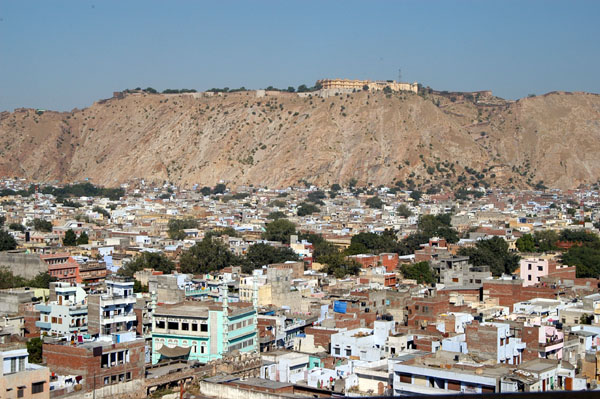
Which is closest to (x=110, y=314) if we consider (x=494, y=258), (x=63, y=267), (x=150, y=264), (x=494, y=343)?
(x=494, y=343)

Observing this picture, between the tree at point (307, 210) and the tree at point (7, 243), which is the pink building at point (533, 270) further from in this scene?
the tree at point (307, 210)

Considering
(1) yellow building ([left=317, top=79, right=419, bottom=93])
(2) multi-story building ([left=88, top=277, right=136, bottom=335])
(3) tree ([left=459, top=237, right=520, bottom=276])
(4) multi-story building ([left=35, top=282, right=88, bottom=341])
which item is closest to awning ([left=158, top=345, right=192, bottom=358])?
(2) multi-story building ([left=88, top=277, right=136, bottom=335])

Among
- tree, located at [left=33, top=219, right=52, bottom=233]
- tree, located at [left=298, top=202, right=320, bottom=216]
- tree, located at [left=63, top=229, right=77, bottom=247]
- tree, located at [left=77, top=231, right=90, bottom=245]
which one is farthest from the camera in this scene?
tree, located at [left=298, top=202, right=320, bottom=216]

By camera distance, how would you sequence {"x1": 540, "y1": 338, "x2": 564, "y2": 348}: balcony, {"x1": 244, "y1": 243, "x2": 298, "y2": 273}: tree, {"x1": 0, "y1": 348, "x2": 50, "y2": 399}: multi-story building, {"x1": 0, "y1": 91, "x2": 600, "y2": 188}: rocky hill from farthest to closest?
1. {"x1": 0, "y1": 91, "x2": 600, "y2": 188}: rocky hill
2. {"x1": 244, "y1": 243, "x2": 298, "y2": 273}: tree
3. {"x1": 540, "y1": 338, "x2": 564, "y2": 348}: balcony
4. {"x1": 0, "y1": 348, "x2": 50, "y2": 399}: multi-story building

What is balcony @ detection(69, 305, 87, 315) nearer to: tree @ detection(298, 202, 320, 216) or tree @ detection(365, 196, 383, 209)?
tree @ detection(298, 202, 320, 216)

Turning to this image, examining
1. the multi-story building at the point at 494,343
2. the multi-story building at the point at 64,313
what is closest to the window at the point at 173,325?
the multi-story building at the point at 64,313

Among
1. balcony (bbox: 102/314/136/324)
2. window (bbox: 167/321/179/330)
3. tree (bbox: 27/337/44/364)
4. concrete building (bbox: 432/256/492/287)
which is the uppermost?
concrete building (bbox: 432/256/492/287)
